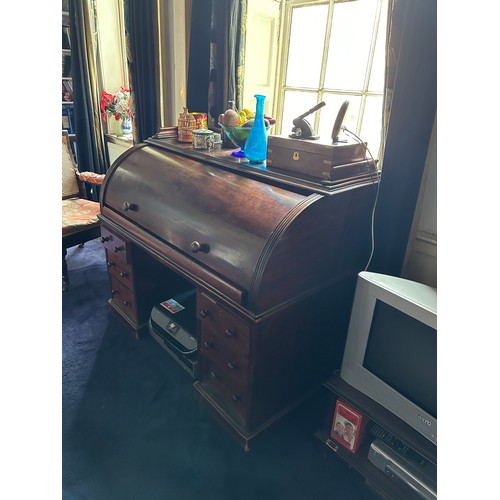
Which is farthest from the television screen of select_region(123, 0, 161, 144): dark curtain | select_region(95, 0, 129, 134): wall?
select_region(95, 0, 129, 134): wall

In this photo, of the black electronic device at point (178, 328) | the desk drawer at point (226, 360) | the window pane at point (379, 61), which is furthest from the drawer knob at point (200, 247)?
the window pane at point (379, 61)

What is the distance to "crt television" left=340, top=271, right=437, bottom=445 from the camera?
3.86 feet

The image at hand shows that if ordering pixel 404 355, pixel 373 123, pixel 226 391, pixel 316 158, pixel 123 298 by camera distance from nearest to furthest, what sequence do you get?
pixel 404 355
pixel 316 158
pixel 226 391
pixel 373 123
pixel 123 298

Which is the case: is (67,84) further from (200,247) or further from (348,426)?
(348,426)

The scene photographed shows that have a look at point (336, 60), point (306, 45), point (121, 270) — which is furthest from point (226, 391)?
point (306, 45)

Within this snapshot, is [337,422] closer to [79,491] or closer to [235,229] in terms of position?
[235,229]

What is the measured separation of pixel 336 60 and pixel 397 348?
1568 millimetres

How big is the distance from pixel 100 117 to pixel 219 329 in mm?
2843

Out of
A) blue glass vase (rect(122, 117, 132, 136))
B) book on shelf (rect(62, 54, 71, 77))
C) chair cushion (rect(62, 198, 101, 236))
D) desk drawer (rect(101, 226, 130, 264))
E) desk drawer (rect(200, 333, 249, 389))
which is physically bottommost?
desk drawer (rect(200, 333, 249, 389))

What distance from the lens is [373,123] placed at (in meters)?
1.96

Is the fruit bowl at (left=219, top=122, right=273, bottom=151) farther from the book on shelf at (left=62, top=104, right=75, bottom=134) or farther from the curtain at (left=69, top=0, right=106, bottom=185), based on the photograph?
the book on shelf at (left=62, top=104, right=75, bottom=134)

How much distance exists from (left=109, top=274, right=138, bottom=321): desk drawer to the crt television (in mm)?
1281

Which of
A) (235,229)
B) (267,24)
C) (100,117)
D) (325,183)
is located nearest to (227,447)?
(235,229)

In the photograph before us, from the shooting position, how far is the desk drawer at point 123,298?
215 centimetres
